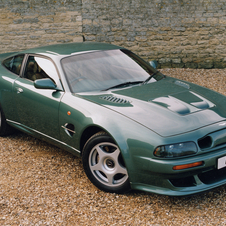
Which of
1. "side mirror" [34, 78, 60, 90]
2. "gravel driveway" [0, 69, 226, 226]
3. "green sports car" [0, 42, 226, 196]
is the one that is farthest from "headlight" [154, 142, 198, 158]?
"side mirror" [34, 78, 60, 90]

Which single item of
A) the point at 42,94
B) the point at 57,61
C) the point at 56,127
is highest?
the point at 57,61

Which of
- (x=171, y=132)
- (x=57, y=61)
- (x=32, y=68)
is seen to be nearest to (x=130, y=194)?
(x=171, y=132)

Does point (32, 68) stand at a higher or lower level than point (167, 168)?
higher

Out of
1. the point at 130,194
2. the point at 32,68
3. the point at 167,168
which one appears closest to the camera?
the point at 167,168

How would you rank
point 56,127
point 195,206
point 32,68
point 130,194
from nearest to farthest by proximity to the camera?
point 195,206
point 130,194
point 56,127
point 32,68

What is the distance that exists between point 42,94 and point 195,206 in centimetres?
228

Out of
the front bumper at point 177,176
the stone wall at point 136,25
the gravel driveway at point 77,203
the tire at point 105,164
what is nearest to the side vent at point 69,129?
the tire at point 105,164

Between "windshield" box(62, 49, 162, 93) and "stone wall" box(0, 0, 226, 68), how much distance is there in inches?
256

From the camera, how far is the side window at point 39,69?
385 centimetres

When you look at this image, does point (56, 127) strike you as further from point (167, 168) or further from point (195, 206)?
point (195, 206)

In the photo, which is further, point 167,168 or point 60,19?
point 60,19

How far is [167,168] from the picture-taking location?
8.65 ft

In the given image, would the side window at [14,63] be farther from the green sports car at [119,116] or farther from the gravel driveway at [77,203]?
the gravel driveway at [77,203]

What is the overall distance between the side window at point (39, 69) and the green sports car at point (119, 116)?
0.05 ft
